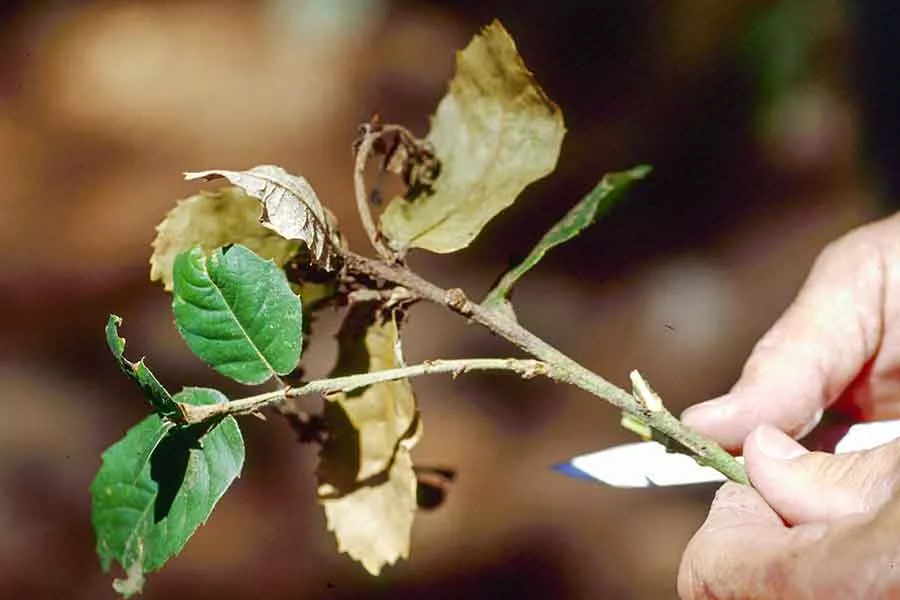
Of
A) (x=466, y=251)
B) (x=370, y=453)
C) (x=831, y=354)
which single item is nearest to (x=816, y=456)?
(x=831, y=354)

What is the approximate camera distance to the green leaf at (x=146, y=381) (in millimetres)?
669

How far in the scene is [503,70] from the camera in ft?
2.72

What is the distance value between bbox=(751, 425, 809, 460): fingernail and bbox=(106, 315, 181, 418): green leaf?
50cm

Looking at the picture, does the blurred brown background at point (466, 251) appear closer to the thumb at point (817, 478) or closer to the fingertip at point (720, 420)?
the fingertip at point (720, 420)

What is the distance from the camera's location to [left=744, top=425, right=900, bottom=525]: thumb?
73cm

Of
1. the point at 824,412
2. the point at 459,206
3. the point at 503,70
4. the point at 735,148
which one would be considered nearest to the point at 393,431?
the point at 459,206

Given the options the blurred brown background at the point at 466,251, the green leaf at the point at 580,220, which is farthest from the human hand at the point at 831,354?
the blurred brown background at the point at 466,251

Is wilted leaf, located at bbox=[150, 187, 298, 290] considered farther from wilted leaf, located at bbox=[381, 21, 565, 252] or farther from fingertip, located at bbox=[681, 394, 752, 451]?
fingertip, located at bbox=[681, 394, 752, 451]

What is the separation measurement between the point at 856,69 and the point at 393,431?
121cm

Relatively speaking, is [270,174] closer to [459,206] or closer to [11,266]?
[459,206]

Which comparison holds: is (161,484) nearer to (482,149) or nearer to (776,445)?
(482,149)

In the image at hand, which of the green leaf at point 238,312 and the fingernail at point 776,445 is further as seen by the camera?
the fingernail at point 776,445

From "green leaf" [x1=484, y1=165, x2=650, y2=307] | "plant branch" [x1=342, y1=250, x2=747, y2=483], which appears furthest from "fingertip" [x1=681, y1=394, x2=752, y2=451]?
"green leaf" [x1=484, y1=165, x2=650, y2=307]

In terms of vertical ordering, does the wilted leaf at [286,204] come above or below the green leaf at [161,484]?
above
